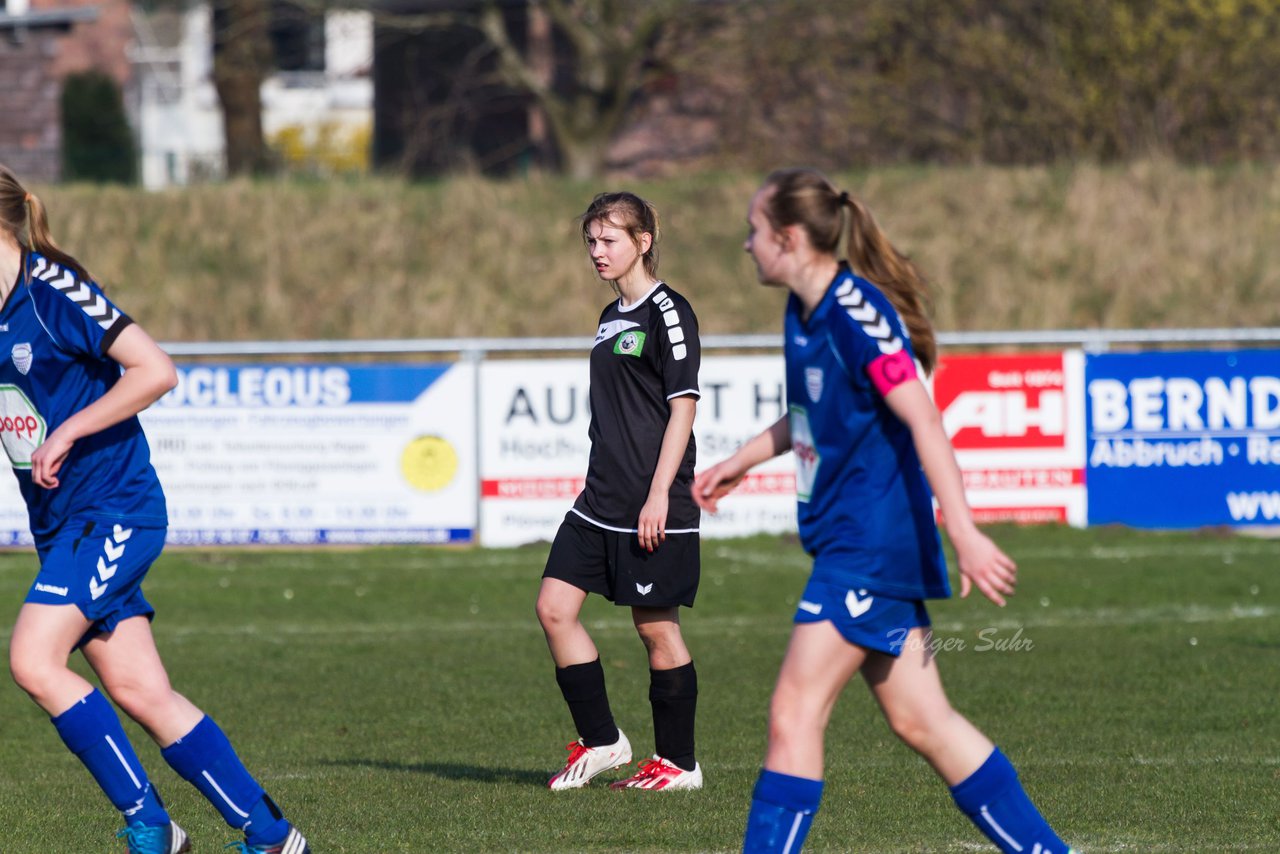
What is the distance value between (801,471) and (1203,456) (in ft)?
36.7

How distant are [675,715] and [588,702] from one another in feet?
1.10

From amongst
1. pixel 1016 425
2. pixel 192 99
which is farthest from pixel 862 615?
pixel 192 99

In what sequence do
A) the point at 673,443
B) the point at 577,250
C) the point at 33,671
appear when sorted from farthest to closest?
1. the point at 577,250
2. the point at 673,443
3. the point at 33,671

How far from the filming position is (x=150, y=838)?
496 centimetres

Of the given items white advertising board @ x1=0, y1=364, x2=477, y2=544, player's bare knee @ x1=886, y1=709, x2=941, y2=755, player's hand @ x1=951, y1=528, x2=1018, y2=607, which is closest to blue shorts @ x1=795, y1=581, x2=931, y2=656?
player's bare knee @ x1=886, y1=709, x2=941, y2=755

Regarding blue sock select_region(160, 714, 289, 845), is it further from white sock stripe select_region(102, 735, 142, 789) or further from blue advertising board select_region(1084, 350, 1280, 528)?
blue advertising board select_region(1084, 350, 1280, 528)

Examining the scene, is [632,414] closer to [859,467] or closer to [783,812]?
[859,467]

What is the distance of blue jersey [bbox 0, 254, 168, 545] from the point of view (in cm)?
482

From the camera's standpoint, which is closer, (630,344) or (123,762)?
(123,762)

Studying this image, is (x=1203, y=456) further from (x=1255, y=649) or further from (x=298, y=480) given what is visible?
(x=298, y=480)

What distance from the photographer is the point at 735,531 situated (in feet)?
48.8

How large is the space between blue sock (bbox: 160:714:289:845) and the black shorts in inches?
66.0

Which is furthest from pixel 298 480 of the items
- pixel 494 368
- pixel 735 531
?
pixel 735 531
